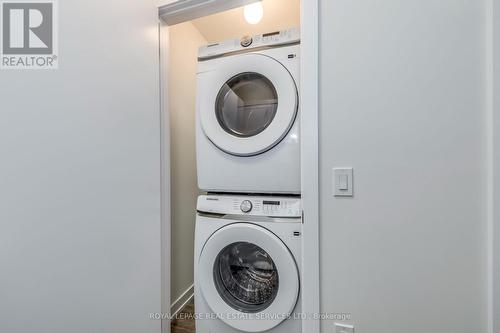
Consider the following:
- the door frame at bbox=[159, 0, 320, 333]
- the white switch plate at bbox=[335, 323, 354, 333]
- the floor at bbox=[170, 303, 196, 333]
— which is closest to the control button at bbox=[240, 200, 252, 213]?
the door frame at bbox=[159, 0, 320, 333]

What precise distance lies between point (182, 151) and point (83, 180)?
96 cm

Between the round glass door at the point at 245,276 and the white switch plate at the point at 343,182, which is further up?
the white switch plate at the point at 343,182

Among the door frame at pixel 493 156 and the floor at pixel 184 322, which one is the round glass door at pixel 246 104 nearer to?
the door frame at pixel 493 156

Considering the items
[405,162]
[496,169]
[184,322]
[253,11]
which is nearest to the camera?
[496,169]

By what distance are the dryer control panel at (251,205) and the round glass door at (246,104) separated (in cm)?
34

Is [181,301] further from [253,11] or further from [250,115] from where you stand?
[253,11]

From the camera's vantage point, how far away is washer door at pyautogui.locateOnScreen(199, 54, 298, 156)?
1.11m

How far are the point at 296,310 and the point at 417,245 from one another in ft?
1.96

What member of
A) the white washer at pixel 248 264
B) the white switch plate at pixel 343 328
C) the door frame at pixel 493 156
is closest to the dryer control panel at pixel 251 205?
the white washer at pixel 248 264

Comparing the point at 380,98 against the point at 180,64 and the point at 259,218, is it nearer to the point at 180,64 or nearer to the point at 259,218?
the point at 259,218

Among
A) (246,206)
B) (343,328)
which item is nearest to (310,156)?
(246,206)

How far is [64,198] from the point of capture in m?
0.76

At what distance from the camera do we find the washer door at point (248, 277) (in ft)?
3.47

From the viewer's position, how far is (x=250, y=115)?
1285mm
